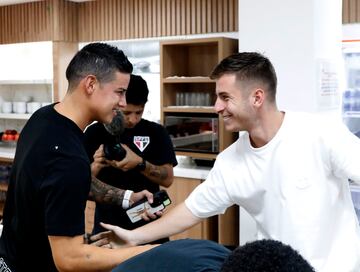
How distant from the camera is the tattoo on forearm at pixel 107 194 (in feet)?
7.24

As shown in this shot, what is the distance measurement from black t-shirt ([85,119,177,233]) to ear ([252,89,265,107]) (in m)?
0.79

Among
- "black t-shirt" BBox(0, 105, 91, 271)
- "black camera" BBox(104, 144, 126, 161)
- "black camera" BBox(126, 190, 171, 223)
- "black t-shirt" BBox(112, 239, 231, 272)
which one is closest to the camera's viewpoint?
"black t-shirt" BBox(112, 239, 231, 272)

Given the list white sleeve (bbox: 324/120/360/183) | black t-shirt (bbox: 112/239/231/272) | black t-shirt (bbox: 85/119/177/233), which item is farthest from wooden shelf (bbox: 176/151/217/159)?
black t-shirt (bbox: 112/239/231/272)

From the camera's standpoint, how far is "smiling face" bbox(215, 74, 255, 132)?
1.83 m

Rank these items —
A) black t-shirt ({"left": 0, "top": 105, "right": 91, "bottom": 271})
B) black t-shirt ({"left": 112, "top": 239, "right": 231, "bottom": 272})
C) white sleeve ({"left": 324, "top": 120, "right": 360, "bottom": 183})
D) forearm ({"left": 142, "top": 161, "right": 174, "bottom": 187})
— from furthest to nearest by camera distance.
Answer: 1. forearm ({"left": 142, "top": 161, "right": 174, "bottom": 187})
2. white sleeve ({"left": 324, "top": 120, "right": 360, "bottom": 183})
3. black t-shirt ({"left": 0, "top": 105, "right": 91, "bottom": 271})
4. black t-shirt ({"left": 112, "top": 239, "right": 231, "bottom": 272})

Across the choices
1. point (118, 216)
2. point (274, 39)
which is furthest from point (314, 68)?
point (118, 216)

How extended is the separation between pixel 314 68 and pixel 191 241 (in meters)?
2.03

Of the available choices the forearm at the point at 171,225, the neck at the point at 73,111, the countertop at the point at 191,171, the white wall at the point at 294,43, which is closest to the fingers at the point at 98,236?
the forearm at the point at 171,225

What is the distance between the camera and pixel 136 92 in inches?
96.3

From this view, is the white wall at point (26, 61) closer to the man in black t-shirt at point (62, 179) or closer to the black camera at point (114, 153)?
the black camera at point (114, 153)

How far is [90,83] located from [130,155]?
0.77 meters

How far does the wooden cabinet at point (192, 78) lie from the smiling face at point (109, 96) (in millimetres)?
2433

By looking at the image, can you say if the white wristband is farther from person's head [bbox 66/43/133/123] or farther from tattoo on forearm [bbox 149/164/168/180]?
person's head [bbox 66/43/133/123]

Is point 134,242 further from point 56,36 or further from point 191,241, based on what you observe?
point 56,36
